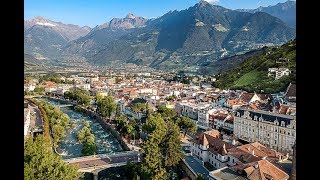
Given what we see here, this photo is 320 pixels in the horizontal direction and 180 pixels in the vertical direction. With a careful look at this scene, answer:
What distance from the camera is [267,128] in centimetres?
1399

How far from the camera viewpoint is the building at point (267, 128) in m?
13.1

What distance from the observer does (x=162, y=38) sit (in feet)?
380

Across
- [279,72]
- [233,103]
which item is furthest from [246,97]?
[279,72]

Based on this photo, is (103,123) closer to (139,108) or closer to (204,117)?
(139,108)

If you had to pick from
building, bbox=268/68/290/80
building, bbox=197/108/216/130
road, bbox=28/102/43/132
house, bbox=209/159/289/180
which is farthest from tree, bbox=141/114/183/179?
building, bbox=268/68/290/80

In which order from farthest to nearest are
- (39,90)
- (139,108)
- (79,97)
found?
(39,90) < (79,97) < (139,108)

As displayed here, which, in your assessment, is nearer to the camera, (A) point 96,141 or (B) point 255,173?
(B) point 255,173

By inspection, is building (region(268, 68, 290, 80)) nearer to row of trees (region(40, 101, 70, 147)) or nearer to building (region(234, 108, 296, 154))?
building (region(234, 108, 296, 154))

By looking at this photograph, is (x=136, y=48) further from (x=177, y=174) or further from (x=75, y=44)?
(x=177, y=174)

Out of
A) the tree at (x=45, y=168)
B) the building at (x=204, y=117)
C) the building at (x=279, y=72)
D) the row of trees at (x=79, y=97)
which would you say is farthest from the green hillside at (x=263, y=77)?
the tree at (x=45, y=168)

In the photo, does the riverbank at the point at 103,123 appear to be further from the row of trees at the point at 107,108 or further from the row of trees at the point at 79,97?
the row of trees at the point at 79,97
